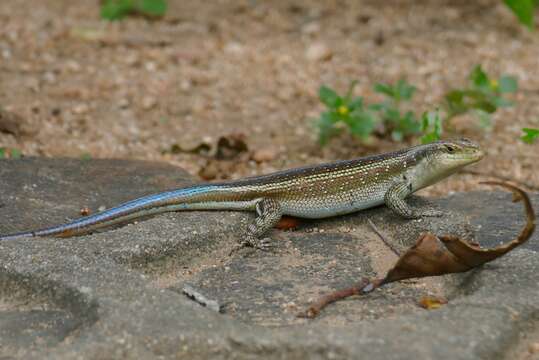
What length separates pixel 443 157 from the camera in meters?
5.70

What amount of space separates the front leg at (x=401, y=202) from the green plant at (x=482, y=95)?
293cm

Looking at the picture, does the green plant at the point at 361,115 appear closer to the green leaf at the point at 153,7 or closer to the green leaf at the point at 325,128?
the green leaf at the point at 325,128

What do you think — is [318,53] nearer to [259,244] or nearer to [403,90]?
[403,90]

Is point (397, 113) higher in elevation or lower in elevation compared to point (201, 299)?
higher

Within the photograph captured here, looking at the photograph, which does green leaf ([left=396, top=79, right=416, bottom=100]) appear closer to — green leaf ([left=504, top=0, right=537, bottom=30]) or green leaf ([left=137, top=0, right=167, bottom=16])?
green leaf ([left=504, top=0, right=537, bottom=30])

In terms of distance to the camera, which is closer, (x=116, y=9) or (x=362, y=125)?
(x=362, y=125)

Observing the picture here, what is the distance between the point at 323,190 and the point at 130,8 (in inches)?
281

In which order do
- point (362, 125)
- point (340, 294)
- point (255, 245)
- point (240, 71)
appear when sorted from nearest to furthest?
1. point (340, 294)
2. point (255, 245)
3. point (362, 125)
4. point (240, 71)

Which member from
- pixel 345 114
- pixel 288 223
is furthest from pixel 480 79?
pixel 288 223

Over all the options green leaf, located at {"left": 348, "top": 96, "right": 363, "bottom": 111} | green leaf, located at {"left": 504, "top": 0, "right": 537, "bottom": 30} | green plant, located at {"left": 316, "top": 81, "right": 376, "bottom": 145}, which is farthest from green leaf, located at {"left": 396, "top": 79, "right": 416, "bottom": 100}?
green leaf, located at {"left": 504, "top": 0, "right": 537, "bottom": 30}

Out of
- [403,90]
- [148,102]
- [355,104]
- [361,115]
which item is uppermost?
[403,90]

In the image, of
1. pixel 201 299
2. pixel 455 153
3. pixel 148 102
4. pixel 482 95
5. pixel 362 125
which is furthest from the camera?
pixel 148 102

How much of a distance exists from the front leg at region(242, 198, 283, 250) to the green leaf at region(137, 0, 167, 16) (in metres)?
6.82

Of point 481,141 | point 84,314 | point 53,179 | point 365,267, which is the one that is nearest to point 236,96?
point 481,141
